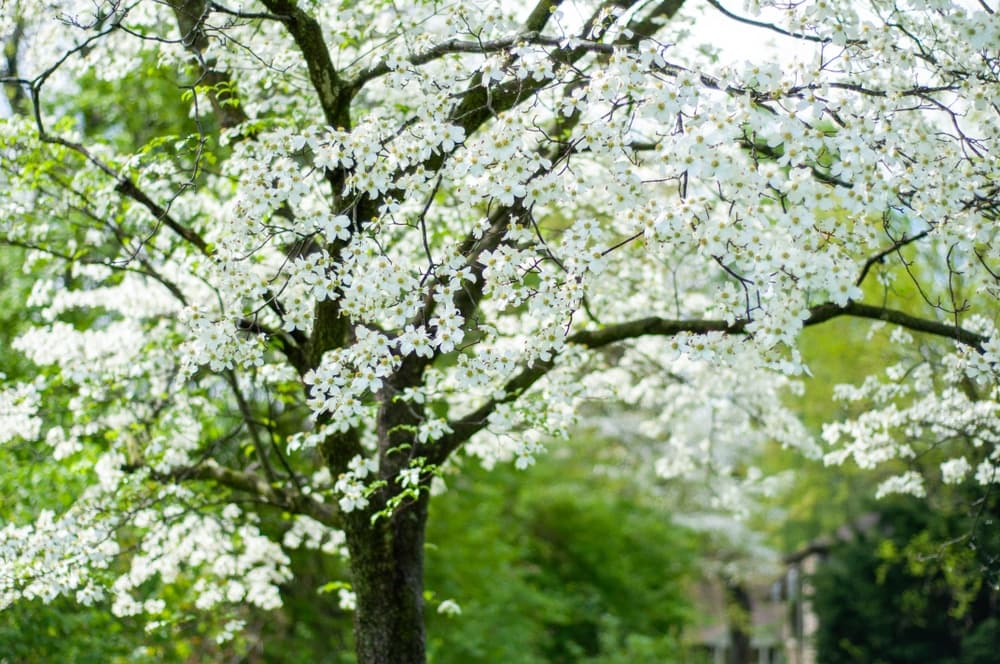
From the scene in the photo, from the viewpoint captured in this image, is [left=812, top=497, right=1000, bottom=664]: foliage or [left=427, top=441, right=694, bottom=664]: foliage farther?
[left=427, top=441, right=694, bottom=664]: foliage

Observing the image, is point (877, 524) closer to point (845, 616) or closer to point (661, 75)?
point (845, 616)

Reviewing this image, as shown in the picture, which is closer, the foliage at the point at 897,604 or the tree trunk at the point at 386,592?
the tree trunk at the point at 386,592

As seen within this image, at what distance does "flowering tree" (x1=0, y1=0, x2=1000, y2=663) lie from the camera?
439 centimetres

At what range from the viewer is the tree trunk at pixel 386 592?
6.29 metres

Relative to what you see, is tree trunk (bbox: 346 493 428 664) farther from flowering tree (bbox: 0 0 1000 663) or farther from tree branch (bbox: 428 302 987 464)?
tree branch (bbox: 428 302 987 464)

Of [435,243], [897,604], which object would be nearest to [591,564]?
[897,604]

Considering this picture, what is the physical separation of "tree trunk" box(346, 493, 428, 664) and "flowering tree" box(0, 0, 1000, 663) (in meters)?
0.02

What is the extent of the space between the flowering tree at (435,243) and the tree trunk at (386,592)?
2cm

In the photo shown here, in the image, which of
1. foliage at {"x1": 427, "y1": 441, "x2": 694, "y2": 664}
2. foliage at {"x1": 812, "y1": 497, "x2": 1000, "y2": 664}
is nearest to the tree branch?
foliage at {"x1": 427, "y1": 441, "x2": 694, "y2": 664}

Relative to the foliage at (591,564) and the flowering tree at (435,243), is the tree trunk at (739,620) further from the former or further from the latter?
the flowering tree at (435,243)

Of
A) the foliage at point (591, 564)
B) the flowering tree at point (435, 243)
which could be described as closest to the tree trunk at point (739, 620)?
the foliage at point (591, 564)

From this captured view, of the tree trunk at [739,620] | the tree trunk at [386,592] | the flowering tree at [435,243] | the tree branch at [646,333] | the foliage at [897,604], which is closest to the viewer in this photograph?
the flowering tree at [435,243]

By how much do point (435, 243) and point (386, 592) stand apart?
8.93ft

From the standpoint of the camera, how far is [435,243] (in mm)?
7633
